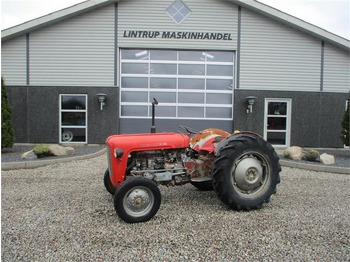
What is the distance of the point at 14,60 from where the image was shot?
1090 centimetres

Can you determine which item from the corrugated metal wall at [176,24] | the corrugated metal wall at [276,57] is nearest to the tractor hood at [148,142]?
the corrugated metal wall at [176,24]

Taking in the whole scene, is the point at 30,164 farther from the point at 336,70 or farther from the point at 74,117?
the point at 336,70

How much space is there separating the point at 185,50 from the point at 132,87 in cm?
278

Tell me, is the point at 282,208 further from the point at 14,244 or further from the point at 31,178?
the point at 31,178

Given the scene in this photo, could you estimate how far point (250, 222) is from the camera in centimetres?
330

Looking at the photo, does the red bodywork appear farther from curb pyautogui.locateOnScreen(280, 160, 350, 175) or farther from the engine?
curb pyautogui.locateOnScreen(280, 160, 350, 175)

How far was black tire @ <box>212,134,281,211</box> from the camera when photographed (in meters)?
3.60

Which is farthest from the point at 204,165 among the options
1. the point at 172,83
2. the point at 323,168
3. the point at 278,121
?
the point at 278,121

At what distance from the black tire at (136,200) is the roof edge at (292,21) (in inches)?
394

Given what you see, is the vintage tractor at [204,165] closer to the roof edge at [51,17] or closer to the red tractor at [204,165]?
the red tractor at [204,165]

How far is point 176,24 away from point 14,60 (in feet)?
23.0

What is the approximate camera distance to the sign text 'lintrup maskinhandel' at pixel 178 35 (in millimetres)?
10883

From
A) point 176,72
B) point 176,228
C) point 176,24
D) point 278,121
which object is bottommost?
point 176,228

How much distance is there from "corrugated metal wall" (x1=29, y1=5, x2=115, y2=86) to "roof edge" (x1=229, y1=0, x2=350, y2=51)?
5.65 meters
